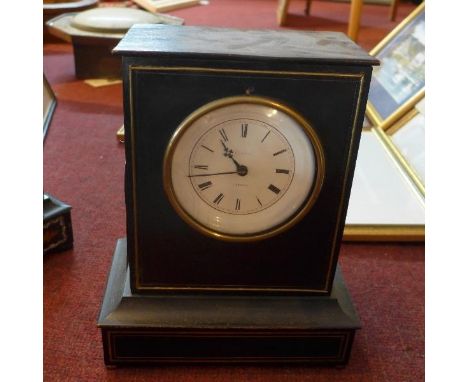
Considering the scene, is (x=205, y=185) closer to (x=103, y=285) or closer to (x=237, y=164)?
(x=237, y=164)

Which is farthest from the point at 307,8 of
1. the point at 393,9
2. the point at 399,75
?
the point at 399,75

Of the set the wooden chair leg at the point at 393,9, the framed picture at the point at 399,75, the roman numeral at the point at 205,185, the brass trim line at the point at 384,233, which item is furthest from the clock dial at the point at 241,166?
the wooden chair leg at the point at 393,9

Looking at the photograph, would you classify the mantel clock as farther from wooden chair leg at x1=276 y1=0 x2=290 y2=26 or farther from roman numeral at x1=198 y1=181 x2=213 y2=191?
wooden chair leg at x1=276 y1=0 x2=290 y2=26

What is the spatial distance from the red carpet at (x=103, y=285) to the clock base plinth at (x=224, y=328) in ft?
0.14

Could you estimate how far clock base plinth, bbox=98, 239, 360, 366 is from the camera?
102 cm

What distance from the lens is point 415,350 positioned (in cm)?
120

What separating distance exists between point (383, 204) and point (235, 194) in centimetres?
82

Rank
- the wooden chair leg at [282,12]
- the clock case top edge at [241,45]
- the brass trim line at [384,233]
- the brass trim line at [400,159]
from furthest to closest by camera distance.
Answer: the wooden chair leg at [282,12] < the brass trim line at [400,159] < the brass trim line at [384,233] < the clock case top edge at [241,45]

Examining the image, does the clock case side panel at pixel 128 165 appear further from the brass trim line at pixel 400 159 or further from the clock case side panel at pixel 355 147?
the brass trim line at pixel 400 159

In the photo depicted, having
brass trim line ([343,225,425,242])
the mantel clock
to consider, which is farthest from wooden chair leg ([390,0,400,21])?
the mantel clock

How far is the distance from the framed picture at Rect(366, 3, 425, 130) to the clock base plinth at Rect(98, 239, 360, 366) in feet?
3.94

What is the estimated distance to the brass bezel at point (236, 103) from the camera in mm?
873

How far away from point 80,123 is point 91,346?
1303 mm

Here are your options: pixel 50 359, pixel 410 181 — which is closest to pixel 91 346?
pixel 50 359
